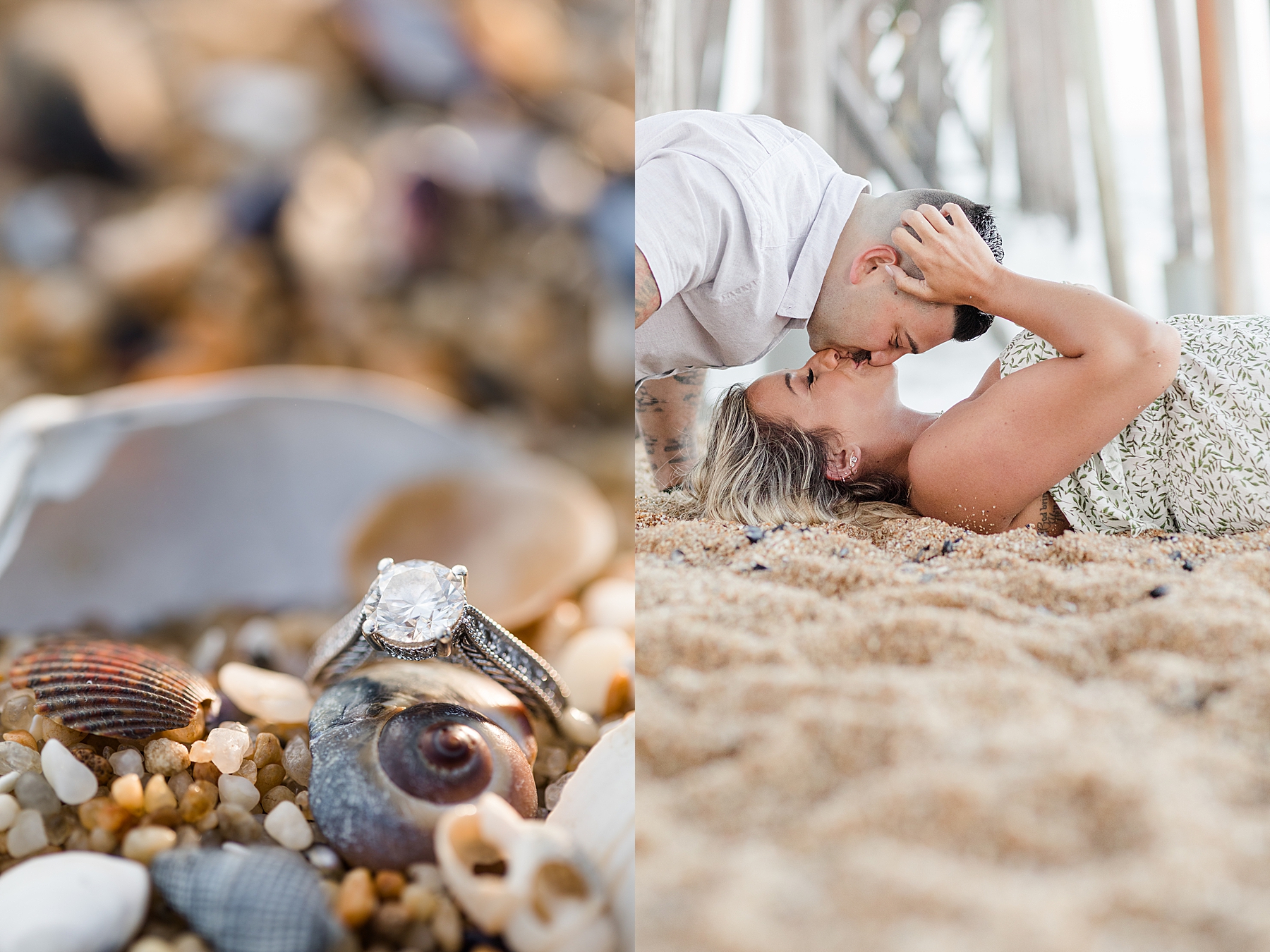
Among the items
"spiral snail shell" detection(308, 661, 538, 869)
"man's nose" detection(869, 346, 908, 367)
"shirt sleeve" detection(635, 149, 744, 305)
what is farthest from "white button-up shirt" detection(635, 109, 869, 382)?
"spiral snail shell" detection(308, 661, 538, 869)

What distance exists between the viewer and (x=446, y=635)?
589 millimetres

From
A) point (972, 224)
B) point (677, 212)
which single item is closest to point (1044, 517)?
point (972, 224)

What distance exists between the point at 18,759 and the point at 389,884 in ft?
1.01

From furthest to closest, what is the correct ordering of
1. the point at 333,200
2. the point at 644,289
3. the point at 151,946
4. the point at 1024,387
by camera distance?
the point at 333,200 < the point at 1024,387 < the point at 644,289 < the point at 151,946

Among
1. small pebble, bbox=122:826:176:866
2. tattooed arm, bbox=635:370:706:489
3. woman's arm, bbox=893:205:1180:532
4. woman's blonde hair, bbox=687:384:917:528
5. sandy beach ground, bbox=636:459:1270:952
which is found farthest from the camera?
tattooed arm, bbox=635:370:706:489

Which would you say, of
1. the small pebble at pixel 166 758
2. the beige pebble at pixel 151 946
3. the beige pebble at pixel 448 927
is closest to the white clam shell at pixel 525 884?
the beige pebble at pixel 448 927

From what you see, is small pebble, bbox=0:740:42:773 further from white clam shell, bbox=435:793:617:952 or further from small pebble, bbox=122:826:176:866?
white clam shell, bbox=435:793:617:952

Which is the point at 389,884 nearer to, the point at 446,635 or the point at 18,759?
the point at 446,635

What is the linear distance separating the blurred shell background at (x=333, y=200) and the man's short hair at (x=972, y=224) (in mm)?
386

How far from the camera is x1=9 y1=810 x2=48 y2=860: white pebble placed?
48 cm

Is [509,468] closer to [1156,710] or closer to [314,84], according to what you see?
[314,84]

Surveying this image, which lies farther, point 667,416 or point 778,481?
point 667,416

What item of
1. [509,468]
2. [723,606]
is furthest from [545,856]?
[509,468]

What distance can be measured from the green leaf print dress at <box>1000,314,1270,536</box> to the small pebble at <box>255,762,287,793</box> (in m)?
0.94
